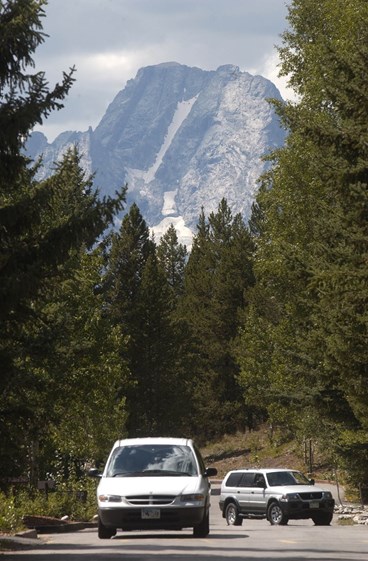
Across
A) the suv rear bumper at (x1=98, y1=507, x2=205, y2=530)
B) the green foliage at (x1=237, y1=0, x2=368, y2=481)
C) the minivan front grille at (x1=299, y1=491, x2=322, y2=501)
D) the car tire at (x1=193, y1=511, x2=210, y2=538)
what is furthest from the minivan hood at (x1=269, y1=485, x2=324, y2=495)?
the suv rear bumper at (x1=98, y1=507, x2=205, y2=530)

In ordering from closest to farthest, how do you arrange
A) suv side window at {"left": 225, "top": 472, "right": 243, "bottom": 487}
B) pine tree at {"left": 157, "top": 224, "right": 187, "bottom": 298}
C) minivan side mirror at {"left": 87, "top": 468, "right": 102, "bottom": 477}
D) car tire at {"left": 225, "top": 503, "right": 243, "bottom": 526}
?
minivan side mirror at {"left": 87, "top": 468, "right": 102, "bottom": 477} < car tire at {"left": 225, "top": 503, "right": 243, "bottom": 526} < suv side window at {"left": 225, "top": 472, "right": 243, "bottom": 487} < pine tree at {"left": 157, "top": 224, "right": 187, "bottom": 298}

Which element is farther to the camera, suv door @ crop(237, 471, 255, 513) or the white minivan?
suv door @ crop(237, 471, 255, 513)

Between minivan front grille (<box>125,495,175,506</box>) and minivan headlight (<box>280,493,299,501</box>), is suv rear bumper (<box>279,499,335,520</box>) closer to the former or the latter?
minivan headlight (<box>280,493,299,501</box>)

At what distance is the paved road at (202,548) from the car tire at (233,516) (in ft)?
44.9

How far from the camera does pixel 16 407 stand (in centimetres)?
1744

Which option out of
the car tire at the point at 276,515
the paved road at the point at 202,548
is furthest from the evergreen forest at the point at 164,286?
the car tire at the point at 276,515

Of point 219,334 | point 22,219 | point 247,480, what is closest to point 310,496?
point 247,480

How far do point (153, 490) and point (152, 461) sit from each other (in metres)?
1.46

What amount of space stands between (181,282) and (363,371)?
9483cm

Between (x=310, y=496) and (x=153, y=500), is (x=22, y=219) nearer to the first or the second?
(x=153, y=500)

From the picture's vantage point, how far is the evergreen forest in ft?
56.6

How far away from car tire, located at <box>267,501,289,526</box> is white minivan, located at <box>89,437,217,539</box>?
42.5 feet

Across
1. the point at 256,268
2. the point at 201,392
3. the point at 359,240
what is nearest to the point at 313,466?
the point at 256,268

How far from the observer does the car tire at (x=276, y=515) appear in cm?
3341
